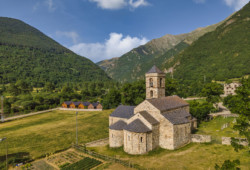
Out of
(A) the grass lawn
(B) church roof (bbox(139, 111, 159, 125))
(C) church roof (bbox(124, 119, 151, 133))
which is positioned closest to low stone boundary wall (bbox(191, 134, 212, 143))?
(A) the grass lawn

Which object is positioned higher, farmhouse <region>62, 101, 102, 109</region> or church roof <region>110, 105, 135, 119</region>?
church roof <region>110, 105, 135, 119</region>

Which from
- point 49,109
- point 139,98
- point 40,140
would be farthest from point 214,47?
point 40,140

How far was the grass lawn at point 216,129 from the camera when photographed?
35875 millimetres

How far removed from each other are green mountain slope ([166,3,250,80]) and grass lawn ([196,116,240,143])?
9331cm

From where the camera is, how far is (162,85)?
3938 centimetres

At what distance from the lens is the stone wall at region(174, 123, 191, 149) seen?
3153 cm

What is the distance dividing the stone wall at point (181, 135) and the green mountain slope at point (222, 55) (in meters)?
114

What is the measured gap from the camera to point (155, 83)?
38.2m

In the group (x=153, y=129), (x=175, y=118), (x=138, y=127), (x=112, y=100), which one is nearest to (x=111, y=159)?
(x=138, y=127)

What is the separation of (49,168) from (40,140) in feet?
54.2

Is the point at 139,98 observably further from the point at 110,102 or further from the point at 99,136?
the point at 99,136

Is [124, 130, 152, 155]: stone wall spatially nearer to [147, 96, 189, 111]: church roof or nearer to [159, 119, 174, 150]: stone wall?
[159, 119, 174, 150]: stone wall

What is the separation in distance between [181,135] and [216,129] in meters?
16.4

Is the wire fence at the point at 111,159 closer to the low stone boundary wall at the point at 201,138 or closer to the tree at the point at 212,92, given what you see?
the low stone boundary wall at the point at 201,138
